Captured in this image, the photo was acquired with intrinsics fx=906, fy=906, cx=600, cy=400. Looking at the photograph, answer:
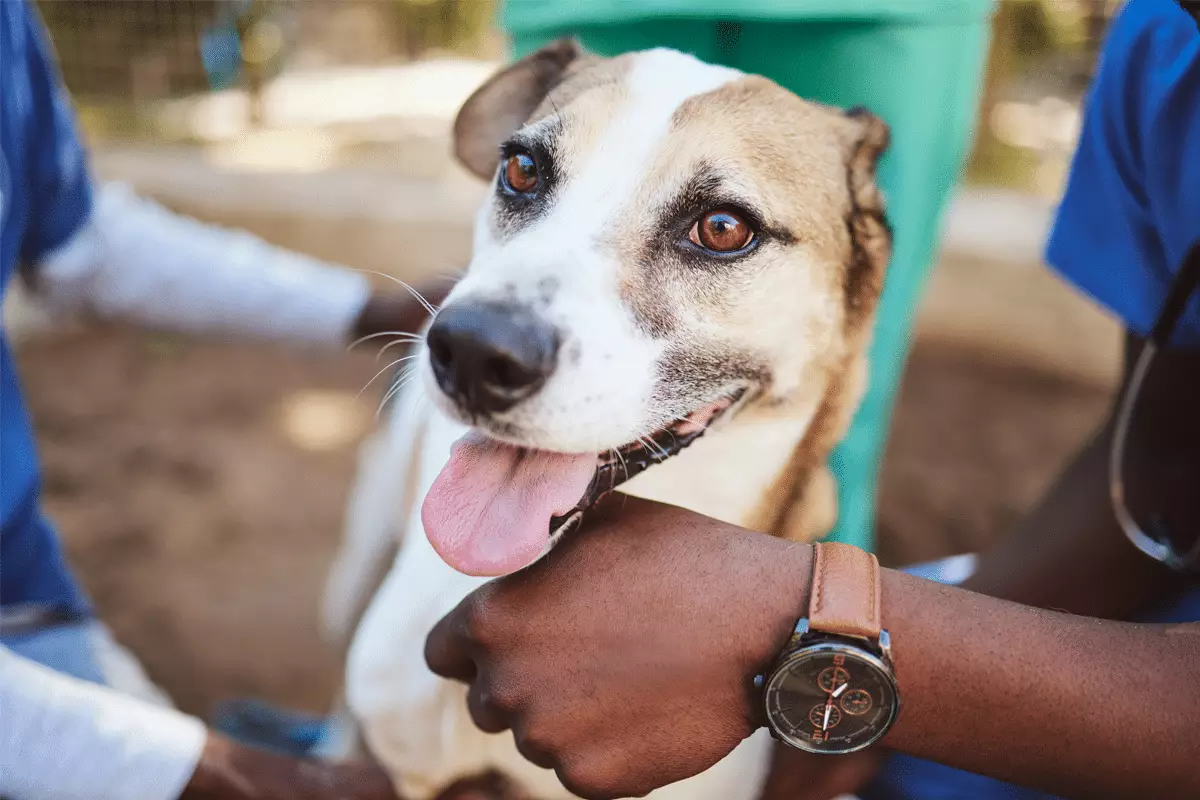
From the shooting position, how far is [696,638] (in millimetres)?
1133

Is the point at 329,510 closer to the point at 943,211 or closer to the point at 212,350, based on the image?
the point at 212,350

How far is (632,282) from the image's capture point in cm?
130

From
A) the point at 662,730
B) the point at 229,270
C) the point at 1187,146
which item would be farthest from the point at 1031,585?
the point at 229,270

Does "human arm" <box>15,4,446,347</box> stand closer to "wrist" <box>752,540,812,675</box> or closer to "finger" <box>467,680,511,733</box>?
"finger" <box>467,680,511,733</box>

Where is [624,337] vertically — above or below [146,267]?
above

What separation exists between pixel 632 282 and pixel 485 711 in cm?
63

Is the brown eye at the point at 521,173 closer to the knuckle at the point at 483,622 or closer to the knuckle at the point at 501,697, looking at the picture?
the knuckle at the point at 483,622

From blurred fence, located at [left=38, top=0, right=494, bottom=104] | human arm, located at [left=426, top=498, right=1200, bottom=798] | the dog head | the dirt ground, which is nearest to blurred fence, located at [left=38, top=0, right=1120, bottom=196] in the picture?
blurred fence, located at [left=38, top=0, right=494, bottom=104]

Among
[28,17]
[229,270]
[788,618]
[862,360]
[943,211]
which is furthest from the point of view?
[229,270]

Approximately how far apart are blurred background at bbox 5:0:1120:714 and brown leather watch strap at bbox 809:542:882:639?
2205 millimetres

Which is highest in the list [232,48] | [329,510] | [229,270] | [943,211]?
[943,211]

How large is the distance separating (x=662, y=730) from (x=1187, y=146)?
121 centimetres

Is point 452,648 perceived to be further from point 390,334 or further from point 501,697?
point 390,334

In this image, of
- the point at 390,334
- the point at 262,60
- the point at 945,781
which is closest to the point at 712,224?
the point at 390,334
